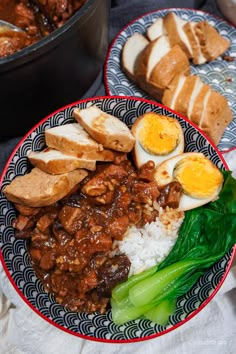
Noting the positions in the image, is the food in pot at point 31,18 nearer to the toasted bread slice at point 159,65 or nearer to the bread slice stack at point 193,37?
the toasted bread slice at point 159,65

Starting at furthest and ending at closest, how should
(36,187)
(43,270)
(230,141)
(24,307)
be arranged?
(230,141) → (24,307) → (43,270) → (36,187)

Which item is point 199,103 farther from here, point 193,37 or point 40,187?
point 40,187

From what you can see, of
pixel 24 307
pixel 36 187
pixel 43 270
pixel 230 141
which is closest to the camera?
pixel 36 187

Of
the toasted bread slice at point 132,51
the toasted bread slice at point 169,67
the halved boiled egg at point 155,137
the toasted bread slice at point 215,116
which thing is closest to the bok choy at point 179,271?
the halved boiled egg at point 155,137

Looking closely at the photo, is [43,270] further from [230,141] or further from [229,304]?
[230,141]

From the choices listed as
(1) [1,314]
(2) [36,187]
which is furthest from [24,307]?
(2) [36,187]
